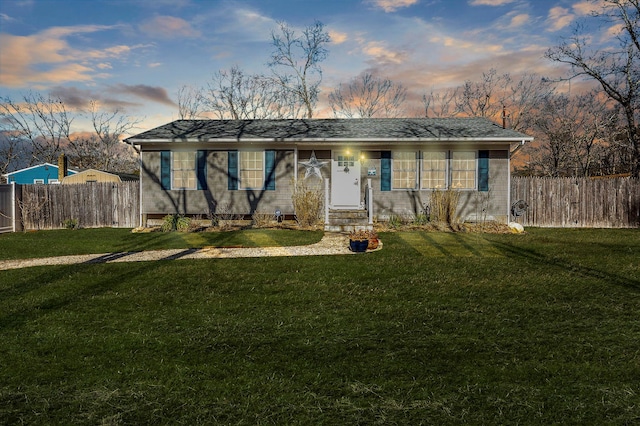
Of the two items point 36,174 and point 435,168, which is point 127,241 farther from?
point 36,174

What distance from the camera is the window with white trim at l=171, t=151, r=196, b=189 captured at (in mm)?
16734

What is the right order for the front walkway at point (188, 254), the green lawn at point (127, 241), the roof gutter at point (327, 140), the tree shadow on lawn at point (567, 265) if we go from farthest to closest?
the roof gutter at point (327, 140)
the green lawn at point (127, 241)
the front walkway at point (188, 254)
the tree shadow on lawn at point (567, 265)

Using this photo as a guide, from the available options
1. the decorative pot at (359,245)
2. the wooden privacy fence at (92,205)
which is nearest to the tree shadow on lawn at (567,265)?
the decorative pot at (359,245)

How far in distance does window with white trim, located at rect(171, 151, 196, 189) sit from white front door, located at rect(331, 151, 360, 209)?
547 centimetres

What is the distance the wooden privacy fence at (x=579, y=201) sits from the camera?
16.7 metres

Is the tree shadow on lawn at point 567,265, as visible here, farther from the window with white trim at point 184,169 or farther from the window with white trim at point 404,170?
the window with white trim at point 184,169

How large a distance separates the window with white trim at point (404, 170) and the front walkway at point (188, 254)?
5798 millimetres

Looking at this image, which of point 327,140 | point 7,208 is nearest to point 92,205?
point 7,208

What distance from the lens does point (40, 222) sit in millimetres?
17266

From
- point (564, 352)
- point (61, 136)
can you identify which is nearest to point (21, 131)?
point (61, 136)

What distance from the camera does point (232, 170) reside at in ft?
54.5

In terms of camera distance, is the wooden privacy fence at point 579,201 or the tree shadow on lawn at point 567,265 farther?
the wooden privacy fence at point 579,201

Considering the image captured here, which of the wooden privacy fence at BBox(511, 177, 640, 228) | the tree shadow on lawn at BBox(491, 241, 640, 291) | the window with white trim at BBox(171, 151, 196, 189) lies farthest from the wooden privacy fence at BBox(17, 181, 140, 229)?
the wooden privacy fence at BBox(511, 177, 640, 228)

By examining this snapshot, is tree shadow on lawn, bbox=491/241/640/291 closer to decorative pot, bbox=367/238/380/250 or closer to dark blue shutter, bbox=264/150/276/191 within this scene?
decorative pot, bbox=367/238/380/250
